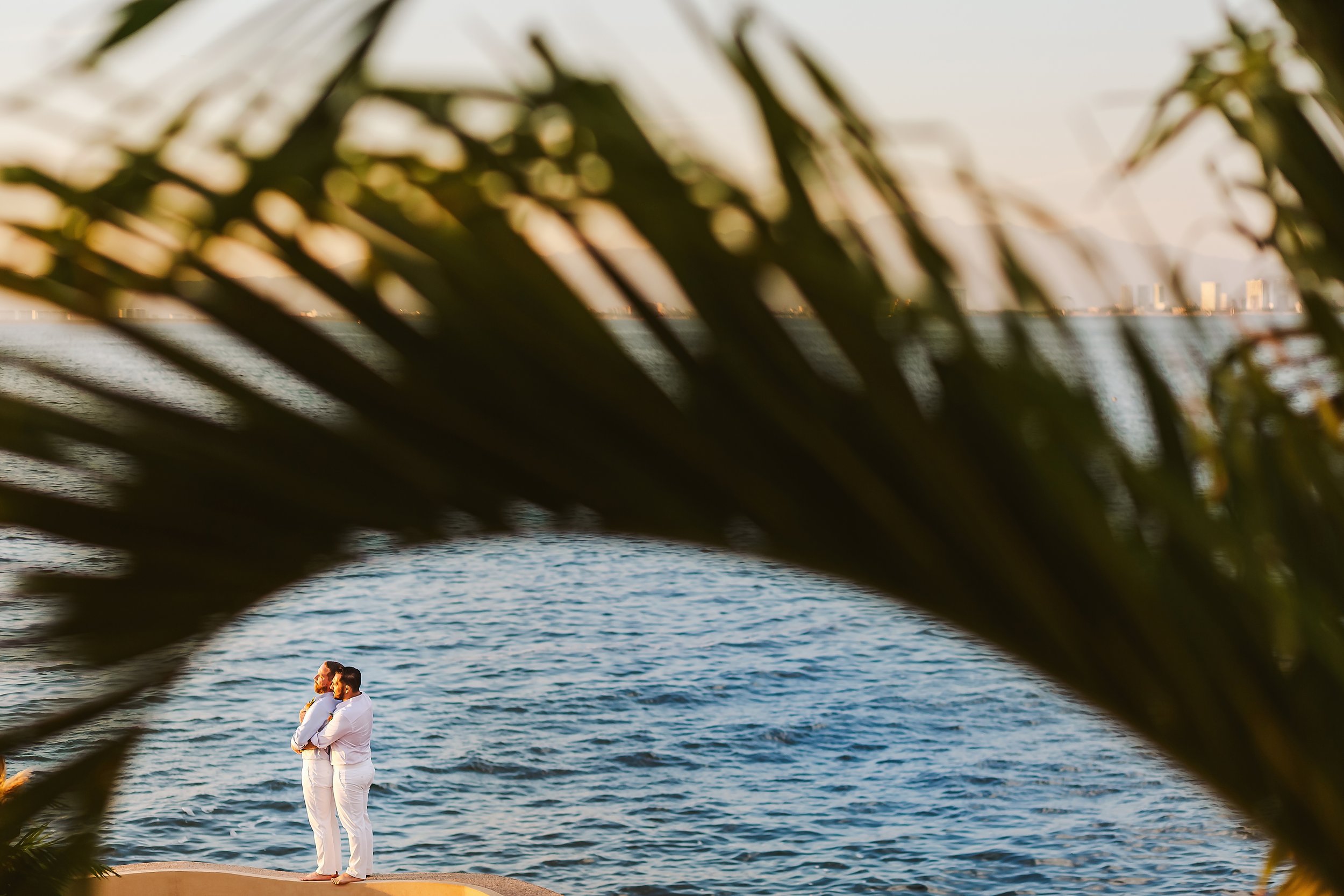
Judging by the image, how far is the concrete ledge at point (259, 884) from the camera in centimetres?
1037

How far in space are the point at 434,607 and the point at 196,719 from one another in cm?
1517

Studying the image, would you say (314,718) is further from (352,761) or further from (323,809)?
(323,809)

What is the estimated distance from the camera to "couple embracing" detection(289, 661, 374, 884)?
10445mm

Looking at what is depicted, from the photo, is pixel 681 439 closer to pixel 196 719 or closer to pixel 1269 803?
pixel 1269 803

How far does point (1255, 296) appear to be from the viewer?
154 cm

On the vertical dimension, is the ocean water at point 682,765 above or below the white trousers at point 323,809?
below

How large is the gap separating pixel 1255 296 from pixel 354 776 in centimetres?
1051

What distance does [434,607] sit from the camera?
4481cm

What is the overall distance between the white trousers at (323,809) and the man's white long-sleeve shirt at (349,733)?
18cm

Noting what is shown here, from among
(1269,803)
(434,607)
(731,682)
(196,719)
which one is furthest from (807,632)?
(1269,803)

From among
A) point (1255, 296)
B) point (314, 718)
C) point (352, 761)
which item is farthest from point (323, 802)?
point (1255, 296)

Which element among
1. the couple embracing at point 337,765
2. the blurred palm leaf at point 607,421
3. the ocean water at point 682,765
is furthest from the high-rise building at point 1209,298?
the couple embracing at point 337,765

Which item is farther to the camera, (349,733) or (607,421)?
(349,733)

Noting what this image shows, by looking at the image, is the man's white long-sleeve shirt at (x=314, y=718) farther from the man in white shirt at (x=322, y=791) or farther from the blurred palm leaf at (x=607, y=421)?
the blurred palm leaf at (x=607, y=421)
